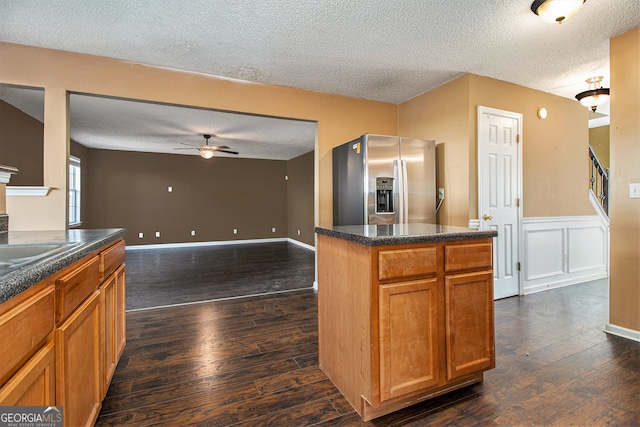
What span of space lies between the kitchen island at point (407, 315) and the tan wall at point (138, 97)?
220cm

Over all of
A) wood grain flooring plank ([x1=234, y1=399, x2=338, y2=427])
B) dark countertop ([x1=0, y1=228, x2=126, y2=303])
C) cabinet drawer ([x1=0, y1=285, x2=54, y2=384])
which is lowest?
wood grain flooring plank ([x1=234, y1=399, x2=338, y2=427])

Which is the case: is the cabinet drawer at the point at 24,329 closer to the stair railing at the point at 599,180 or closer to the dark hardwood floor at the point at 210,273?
the dark hardwood floor at the point at 210,273

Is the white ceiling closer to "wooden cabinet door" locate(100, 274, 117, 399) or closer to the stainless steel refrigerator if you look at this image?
the stainless steel refrigerator

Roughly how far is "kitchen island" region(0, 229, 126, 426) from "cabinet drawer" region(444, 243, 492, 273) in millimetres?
1654

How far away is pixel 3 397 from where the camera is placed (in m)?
0.68

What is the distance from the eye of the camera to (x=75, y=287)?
1135 millimetres

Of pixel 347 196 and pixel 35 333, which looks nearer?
pixel 35 333

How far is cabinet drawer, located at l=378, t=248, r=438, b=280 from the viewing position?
142 centimetres

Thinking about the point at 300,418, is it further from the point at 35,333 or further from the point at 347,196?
the point at 347,196

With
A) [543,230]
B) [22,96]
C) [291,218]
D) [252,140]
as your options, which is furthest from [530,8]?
[291,218]

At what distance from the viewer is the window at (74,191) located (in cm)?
624

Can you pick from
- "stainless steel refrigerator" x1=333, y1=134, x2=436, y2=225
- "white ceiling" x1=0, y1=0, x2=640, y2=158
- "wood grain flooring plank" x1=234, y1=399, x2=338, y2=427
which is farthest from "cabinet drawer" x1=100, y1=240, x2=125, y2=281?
"stainless steel refrigerator" x1=333, y1=134, x2=436, y2=225

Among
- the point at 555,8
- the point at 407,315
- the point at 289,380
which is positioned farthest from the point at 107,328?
the point at 555,8

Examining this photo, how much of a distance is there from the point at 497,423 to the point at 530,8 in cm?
264
